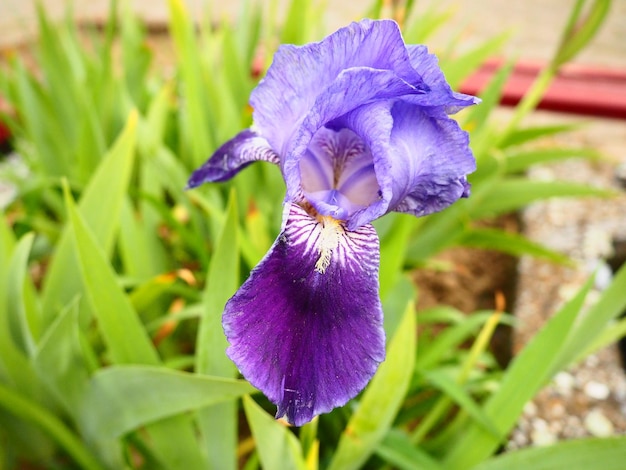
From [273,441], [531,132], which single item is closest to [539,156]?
[531,132]

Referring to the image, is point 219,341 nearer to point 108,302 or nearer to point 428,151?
point 108,302

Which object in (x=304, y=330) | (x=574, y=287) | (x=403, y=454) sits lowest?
(x=574, y=287)

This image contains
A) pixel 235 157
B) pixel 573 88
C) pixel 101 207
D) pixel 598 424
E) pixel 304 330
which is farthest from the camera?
pixel 573 88

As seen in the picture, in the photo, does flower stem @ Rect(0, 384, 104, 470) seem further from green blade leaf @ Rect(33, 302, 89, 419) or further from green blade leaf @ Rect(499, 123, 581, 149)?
green blade leaf @ Rect(499, 123, 581, 149)

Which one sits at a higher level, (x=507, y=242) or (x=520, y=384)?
(x=520, y=384)

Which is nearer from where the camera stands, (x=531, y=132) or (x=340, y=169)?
(x=340, y=169)

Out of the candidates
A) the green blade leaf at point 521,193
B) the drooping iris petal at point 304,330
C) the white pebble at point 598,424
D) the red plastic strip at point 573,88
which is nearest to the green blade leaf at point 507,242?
the green blade leaf at point 521,193

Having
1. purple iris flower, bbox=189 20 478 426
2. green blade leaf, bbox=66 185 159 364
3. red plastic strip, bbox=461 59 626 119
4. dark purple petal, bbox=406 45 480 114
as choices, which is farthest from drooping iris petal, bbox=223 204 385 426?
red plastic strip, bbox=461 59 626 119
